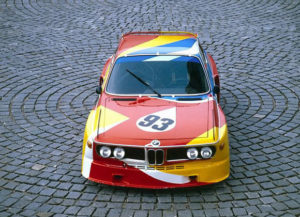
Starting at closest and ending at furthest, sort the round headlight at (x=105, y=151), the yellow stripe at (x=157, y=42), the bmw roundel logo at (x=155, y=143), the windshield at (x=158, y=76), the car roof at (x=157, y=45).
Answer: the bmw roundel logo at (x=155, y=143) → the round headlight at (x=105, y=151) → the windshield at (x=158, y=76) → the car roof at (x=157, y=45) → the yellow stripe at (x=157, y=42)

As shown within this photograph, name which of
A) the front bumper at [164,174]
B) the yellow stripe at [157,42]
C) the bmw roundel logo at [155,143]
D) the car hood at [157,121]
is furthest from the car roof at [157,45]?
the front bumper at [164,174]

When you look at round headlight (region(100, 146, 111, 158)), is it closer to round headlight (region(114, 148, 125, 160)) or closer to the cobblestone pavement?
round headlight (region(114, 148, 125, 160))

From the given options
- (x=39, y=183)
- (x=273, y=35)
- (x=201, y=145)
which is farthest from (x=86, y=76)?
(x=273, y=35)

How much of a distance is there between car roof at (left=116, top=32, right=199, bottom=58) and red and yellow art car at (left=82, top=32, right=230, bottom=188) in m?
0.06

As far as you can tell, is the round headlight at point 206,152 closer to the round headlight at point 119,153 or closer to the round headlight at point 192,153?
the round headlight at point 192,153

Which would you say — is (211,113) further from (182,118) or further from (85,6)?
(85,6)

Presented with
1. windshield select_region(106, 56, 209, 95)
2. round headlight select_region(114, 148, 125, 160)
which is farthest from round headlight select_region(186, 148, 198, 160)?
windshield select_region(106, 56, 209, 95)

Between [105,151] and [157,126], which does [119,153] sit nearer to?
[105,151]

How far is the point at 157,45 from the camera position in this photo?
7320mm

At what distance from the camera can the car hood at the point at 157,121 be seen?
5.55 m

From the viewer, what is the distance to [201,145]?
18.0ft

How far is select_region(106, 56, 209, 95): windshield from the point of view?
654 centimetres

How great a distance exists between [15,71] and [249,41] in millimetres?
6220

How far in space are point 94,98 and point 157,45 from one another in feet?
6.79
